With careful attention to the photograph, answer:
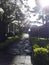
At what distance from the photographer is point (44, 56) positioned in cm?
1109

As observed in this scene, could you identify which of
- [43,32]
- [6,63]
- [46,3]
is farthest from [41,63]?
[43,32]

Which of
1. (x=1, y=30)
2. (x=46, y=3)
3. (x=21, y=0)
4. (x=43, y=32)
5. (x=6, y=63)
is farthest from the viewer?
(x=1, y=30)

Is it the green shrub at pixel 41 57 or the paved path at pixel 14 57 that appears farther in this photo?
the paved path at pixel 14 57

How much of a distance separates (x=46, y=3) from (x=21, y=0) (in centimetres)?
938

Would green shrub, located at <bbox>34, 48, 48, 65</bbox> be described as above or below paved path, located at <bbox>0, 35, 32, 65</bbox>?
above

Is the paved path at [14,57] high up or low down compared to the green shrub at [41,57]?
down

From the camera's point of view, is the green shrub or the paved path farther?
the paved path

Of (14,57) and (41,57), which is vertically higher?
(41,57)

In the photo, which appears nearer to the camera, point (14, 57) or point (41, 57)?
point (41, 57)

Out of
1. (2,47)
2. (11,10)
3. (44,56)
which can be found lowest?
(2,47)

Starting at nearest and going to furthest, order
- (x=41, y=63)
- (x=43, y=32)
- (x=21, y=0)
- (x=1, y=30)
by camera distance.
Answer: (x=41, y=63)
(x=21, y=0)
(x=43, y=32)
(x=1, y=30)

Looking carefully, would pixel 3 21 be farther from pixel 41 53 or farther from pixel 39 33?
pixel 41 53

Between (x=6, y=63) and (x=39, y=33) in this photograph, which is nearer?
(x=6, y=63)

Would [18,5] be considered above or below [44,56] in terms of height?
above
